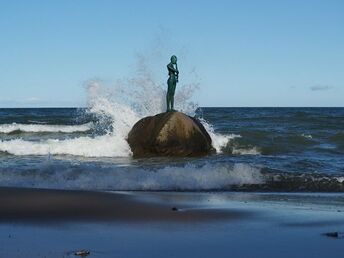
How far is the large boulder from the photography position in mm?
14898

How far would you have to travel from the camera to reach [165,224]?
6230 millimetres

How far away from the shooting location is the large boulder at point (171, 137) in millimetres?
14898

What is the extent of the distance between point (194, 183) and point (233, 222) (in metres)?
4.24

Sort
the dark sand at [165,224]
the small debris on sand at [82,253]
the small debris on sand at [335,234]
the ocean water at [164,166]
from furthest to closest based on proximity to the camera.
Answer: the ocean water at [164,166]
the small debris on sand at [335,234]
the dark sand at [165,224]
the small debris on sand at [82,253]

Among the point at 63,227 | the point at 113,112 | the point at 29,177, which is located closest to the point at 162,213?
the point at 63,227

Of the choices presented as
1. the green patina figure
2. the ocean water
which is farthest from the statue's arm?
the ocean water

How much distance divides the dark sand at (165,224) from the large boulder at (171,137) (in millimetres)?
5949

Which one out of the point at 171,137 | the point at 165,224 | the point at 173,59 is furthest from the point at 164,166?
the point at 165,224

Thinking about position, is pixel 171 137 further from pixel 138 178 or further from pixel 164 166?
pixel 138 178

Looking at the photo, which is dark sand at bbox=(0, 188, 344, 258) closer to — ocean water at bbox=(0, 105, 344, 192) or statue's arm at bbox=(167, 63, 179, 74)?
ocean water at bbox=(0, 105, 344, 192)

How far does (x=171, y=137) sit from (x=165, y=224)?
876 cm

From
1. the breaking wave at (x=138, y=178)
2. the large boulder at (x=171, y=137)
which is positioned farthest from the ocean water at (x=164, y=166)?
the large boulder at (x=171, y=137)

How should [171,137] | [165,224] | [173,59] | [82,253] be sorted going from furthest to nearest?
[173,59] < [171,137] < [165,224] < [82,253]

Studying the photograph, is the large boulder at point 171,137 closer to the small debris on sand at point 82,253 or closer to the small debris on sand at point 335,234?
the small debris on sand at point 335,234
